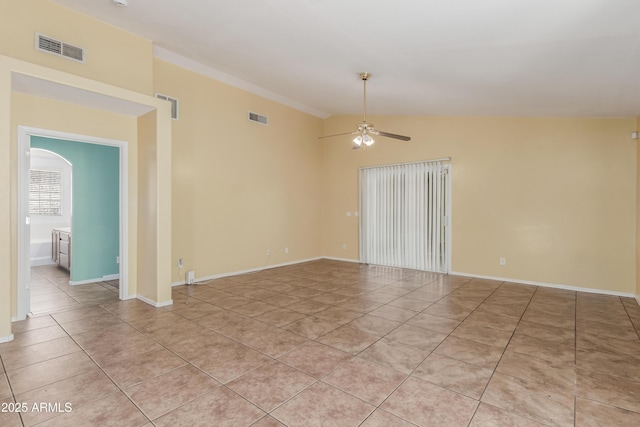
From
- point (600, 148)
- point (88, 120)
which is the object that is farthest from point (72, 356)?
point (600, 148)

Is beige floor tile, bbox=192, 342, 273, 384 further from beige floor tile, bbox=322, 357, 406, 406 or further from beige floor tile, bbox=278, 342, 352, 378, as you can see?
beige floor tile, bbox=322, 357, 406, 406

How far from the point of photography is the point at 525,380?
245cm

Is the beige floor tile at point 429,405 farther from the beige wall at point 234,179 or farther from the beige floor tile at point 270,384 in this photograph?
the beige wall at point 234,179

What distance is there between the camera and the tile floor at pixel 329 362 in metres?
2.05

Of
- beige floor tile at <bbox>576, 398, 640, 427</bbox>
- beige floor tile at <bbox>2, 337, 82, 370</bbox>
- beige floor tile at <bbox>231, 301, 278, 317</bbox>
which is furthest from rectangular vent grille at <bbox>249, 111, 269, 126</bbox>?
beige floor tile at <bbox>576, 398, 640, 427</bbox>

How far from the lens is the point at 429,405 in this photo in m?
2.13

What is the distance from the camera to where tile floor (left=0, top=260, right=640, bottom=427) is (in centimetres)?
205

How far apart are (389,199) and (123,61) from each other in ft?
18.2

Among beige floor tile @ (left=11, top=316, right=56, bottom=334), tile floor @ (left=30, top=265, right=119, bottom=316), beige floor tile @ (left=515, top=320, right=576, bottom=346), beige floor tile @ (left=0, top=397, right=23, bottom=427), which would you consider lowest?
beige floor tile @ (left=515, top=320, right=576, bottom=346)

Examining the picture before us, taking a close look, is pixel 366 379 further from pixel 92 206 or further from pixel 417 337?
pixel 92 206

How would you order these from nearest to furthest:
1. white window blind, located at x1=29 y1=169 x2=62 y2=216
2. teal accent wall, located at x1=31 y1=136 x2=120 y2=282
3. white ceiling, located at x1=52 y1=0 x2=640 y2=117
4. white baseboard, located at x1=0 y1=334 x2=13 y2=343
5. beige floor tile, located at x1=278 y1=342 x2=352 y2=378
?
1. white ceiling, located at x1=52 y1=0 x2=640 y2=117
2. beige floor tile, located at x1=278 y1=342 x2=352 y2=378
3. white baseboard, located at x1=0 y1=334 x2=13 y2=343
4. teal accent wall, located at x1=31 y1=136 x2=120 y2=282
5. white window blind, located at x1=29 y1=169 x2=62 y2=216

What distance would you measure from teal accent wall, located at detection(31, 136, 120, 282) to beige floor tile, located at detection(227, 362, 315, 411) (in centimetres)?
473

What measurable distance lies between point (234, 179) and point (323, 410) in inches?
191

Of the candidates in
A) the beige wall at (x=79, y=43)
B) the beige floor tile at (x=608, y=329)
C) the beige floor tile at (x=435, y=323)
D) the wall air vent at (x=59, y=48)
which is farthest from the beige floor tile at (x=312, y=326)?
the wall air vent at (x=59, y=48)
